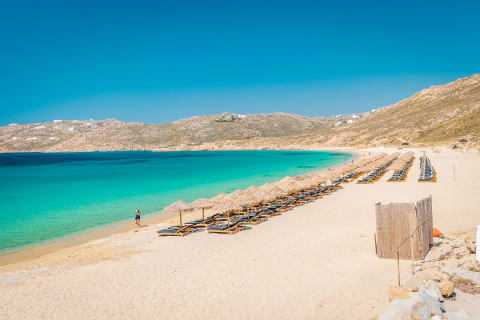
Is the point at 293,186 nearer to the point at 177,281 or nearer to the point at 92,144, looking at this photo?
the point at 177,281

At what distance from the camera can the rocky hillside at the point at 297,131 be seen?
77.3 meters

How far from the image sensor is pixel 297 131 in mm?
157750

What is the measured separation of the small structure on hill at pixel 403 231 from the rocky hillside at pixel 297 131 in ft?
182

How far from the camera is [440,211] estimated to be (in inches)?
570

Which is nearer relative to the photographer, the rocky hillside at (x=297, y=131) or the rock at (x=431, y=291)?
the rock at (x=431, y=291)

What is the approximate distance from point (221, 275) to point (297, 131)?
152416 mm

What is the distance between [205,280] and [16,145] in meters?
219

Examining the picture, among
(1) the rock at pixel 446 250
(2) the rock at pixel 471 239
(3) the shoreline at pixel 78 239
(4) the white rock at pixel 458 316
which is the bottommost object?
(3) the shoreline at pixel 78 239

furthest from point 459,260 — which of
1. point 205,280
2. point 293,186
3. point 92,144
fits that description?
point 92,144

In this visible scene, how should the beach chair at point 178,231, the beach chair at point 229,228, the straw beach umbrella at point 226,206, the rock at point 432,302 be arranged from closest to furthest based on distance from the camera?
the rock at point 432,302 < the beach chair at point 229,228 < the beach chair at point 178,231 < the straw beach umbrella at point 226,206

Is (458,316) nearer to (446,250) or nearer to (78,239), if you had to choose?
(446,250)

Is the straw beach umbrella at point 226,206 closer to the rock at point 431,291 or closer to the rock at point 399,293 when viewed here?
the rock at point 399,293

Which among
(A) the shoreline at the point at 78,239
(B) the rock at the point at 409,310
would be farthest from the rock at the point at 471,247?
(A) the shoreline at the point at 78,239

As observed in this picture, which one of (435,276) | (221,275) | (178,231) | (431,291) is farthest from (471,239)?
(178,231)
